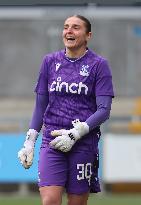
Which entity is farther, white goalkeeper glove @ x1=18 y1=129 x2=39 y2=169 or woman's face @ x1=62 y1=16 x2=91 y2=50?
white goalkeeper glove @ x1=18 y1=129 x2=39 y2=169

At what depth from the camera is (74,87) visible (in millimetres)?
7035

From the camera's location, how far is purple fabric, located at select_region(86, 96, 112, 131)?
22.9 ft

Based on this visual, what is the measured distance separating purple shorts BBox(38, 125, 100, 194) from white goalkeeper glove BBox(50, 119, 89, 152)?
124 millimetres

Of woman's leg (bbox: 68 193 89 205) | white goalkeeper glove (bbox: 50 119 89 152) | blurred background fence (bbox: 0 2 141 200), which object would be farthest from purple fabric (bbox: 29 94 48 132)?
blurred background fence (bbox: 0 2 141 200)

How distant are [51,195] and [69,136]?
1.52ft

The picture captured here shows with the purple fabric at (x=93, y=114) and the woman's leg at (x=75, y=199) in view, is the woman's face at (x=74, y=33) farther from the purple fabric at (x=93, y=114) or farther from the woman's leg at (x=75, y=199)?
the woman's leg at (x=75, y=199)

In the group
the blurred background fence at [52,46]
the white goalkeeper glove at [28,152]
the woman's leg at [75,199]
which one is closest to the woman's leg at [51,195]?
the woman's leg at [75,199]

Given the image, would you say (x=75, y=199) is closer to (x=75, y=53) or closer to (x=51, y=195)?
(x=51, y=195)

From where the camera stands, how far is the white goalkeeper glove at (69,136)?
693 centimetres

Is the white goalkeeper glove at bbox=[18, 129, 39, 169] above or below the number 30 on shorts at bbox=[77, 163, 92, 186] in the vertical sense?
above

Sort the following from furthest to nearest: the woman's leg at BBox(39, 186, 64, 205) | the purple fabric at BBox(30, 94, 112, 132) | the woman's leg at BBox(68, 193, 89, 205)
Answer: the woman's leg at BBox(68, 193, 89, 205), the purple fabric at BBox(30, 94, 112, 132), the woman's leg at BBox(39, 186, 64, 205)

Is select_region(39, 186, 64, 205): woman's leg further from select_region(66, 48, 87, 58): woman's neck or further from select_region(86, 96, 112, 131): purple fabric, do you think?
select_region(66, 48, 87, 58): woman's neck
